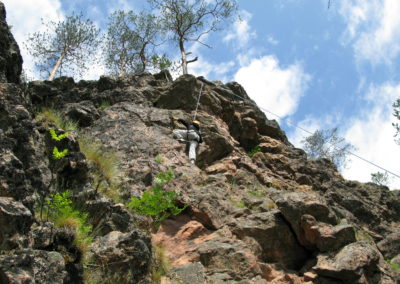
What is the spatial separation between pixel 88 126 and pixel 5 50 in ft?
15.7

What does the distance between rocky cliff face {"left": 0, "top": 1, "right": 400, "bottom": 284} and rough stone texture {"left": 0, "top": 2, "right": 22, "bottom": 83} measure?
451 millimetres

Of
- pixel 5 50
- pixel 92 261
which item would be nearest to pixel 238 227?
pixel 92 261

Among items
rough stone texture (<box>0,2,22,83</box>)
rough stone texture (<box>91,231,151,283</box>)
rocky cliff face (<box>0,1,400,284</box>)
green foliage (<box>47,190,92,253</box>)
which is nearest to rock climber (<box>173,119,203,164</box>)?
rocky cliff face (<box>0,1,400,284</box>)

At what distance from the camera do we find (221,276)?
660 cm

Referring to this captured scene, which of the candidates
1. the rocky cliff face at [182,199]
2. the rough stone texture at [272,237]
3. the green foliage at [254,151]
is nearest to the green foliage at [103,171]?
the rocky cliff face at [182,199]

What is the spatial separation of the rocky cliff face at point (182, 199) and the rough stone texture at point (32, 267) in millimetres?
12

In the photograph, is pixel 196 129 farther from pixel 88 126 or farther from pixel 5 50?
pixel 5 50

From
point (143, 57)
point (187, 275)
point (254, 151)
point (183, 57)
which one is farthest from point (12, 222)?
point (143, 57)

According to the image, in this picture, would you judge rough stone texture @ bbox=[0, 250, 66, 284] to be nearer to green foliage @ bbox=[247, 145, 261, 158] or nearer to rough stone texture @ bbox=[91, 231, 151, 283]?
rough stone texture @ bbox=[91, 231, 151, 283]

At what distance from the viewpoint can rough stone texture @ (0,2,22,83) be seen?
6.86 m

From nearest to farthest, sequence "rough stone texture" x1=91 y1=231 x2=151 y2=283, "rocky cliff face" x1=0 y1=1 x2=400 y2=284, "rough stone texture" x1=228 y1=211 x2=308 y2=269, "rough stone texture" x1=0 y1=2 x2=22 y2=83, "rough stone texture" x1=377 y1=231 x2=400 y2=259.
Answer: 1. "rocky cliff face" x1=0 y1=1 x2=400 y2=284
2. "rough stone texture" x1=91 y1=231 x2=151 y2=283
3. "rough stone texture" x1=0 y1=2 x2=22 y2=83
4. "rough stone texture" x1=228 y1=211 x2=308 y2=269
5. "rough stone texture" x1=377 y1=231 x2=400 y2=259

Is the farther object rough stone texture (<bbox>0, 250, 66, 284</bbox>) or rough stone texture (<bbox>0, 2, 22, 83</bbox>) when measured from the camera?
rough stone texture (<bbox>0, 2, 22, 83</bbox>)

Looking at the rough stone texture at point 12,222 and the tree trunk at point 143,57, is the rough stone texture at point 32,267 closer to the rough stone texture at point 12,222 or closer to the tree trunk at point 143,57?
Result: the rough stone texture at point 12,222

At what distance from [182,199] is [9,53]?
4.17 m
